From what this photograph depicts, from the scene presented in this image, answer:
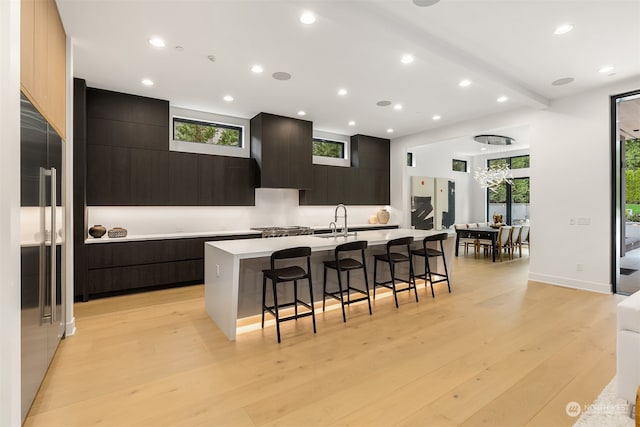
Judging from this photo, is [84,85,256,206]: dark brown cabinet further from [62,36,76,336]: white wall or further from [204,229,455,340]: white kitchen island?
[204,229,455,340]: white kitchen island

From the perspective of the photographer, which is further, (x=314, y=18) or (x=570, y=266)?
(x=570, y=266)

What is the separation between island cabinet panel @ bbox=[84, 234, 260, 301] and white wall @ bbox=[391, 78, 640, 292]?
554cm

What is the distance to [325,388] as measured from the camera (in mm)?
2264

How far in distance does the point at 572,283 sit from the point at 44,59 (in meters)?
7.00

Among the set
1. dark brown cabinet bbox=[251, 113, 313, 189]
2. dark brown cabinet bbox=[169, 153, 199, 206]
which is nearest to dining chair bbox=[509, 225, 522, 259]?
dark brown cabinet bbox=[251, 113, 313, 189]

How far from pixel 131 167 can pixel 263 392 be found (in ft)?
13.5

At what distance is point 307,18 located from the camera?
2.87m

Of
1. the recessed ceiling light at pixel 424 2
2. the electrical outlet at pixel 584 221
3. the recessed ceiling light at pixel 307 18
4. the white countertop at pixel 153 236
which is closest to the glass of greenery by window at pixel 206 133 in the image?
the white countertop at pixel 153 236

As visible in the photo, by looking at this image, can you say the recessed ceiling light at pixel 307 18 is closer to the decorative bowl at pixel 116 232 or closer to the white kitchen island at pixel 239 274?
the white kitchen island at pixel 239 274

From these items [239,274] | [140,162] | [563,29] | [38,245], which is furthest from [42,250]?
[563,29]

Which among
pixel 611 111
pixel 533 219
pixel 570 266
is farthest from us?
pixel 533 219

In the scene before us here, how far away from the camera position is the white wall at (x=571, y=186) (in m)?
4.73

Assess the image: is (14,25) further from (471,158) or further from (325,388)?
(471,158)

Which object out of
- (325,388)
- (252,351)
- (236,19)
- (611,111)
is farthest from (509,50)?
(252,351)
